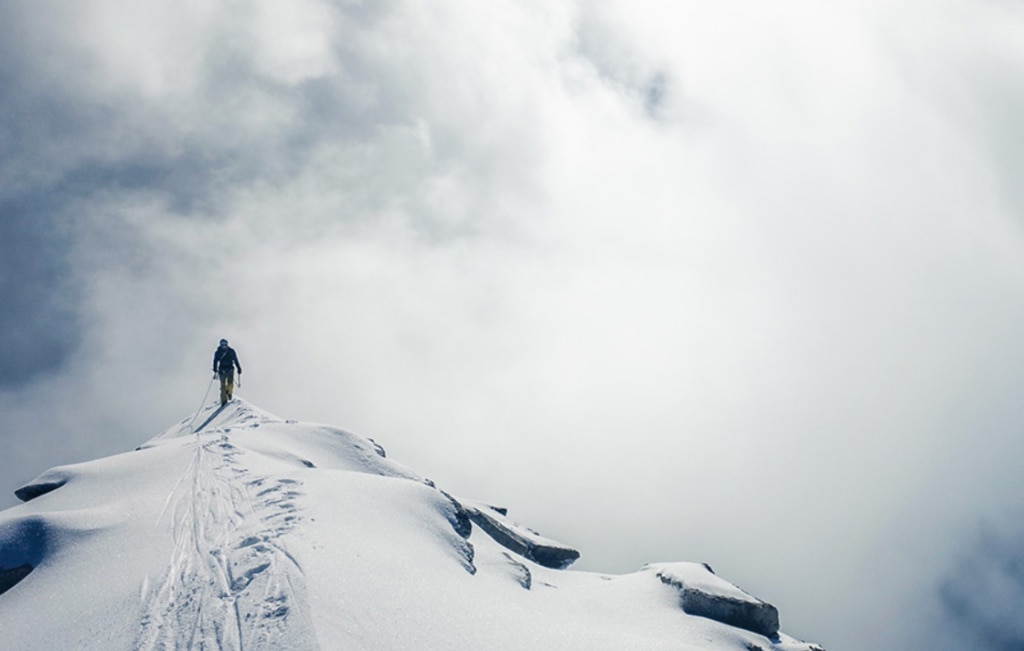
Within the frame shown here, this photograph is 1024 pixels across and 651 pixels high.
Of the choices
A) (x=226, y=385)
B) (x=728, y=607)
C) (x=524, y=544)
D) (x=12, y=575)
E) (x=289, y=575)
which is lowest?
(x=12, y=575)

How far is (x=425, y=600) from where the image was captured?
14508 mm

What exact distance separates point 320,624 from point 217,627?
1820mm

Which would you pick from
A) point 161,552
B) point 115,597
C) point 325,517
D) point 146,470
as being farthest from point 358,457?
point 115,597

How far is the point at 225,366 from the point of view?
37.2 metres

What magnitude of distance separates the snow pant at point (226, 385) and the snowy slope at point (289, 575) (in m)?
10.9

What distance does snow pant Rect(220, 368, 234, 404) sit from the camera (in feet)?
122

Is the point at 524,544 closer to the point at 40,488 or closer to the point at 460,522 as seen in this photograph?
the point at 460,522

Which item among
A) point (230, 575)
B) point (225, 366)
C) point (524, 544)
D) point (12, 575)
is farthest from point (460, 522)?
point (225, 366)

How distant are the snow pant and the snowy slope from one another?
35.8ft

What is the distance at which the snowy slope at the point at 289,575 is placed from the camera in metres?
12.6

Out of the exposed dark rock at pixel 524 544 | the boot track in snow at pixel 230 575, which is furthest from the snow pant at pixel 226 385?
the boot track in snow at pixel 230 575

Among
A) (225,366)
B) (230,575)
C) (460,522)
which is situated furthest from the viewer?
(225,366)

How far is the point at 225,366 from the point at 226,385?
114cm

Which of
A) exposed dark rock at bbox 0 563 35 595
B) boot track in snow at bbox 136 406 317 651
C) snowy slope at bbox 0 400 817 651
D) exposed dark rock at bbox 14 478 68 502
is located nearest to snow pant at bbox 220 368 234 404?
snowy slope at bbox 0 400 817 651
